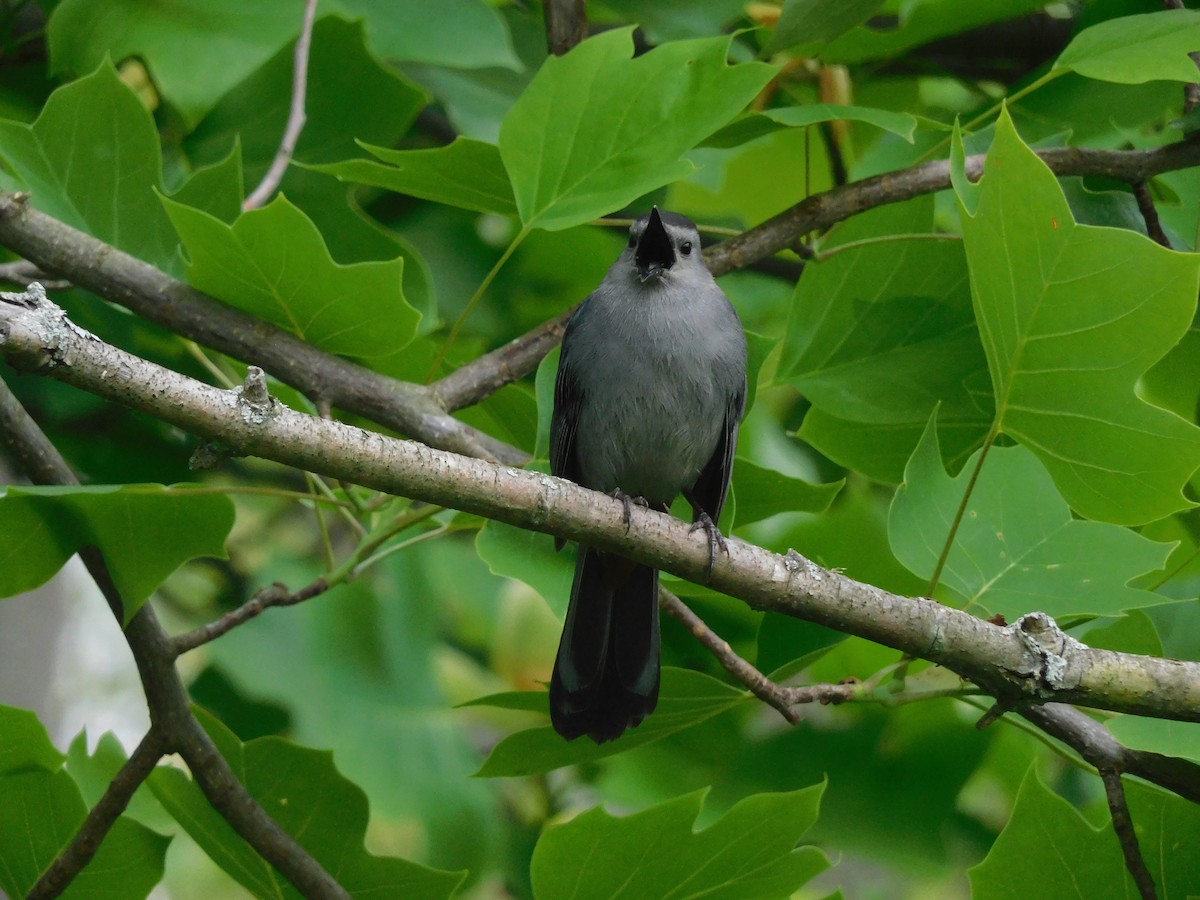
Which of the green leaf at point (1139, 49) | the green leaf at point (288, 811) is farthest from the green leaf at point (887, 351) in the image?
the green leaf at point (288, 811)

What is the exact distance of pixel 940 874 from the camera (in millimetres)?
3467

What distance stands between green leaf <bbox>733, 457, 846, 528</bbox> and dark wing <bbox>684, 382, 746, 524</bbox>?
17.3 inches


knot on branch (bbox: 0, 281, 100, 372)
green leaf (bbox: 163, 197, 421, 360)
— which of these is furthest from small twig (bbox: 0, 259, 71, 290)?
knot on branch (bbox: 0, 281, 100, 372)

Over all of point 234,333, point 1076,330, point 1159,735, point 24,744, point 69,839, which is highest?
point 1076,330

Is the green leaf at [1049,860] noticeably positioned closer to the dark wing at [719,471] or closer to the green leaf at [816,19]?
the dark wing at [719,471]

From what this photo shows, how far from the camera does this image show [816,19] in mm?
3096

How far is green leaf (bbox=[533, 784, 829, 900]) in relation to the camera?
2.51m

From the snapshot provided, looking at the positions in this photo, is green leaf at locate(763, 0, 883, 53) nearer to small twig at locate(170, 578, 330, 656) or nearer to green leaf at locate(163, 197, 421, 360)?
green leaf at locate(163, 197, 421, 360)

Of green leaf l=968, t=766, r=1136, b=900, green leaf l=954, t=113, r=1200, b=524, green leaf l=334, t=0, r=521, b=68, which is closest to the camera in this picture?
green leaf l=954, t=113, r=1200, b=524

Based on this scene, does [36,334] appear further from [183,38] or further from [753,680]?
[183,38]

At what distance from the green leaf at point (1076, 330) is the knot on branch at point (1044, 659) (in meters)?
0.46

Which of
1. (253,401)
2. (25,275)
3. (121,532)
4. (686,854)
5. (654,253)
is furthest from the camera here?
(654,253)

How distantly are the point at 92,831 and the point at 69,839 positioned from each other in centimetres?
16

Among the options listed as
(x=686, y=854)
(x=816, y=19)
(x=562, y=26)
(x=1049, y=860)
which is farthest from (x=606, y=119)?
(x=1049, y=860)
